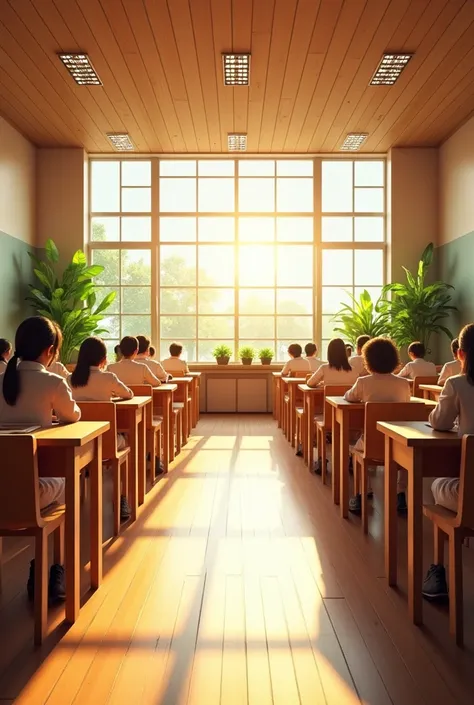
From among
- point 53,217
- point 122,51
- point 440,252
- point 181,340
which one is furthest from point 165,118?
point 440,252

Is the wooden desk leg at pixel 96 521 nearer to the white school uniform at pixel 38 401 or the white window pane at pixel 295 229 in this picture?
the white school uniform at pixel 38 401

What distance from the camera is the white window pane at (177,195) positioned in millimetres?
9797

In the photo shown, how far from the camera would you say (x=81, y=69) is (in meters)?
6.34

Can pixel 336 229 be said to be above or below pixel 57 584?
above

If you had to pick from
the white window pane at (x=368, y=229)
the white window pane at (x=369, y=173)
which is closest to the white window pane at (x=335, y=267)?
the white window pane at (x=368, y=229)

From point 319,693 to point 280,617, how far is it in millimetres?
507

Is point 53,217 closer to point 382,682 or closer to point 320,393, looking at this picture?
A: point 320,393

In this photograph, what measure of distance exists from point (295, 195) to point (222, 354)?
3143 mm

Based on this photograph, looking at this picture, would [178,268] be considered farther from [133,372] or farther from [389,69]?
[133,372]

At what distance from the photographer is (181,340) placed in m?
9.89

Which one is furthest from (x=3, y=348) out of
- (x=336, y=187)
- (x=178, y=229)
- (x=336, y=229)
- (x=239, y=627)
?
(x=336, y=187)

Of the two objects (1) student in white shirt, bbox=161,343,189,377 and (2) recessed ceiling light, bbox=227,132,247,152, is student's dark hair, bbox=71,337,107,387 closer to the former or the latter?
(1) student in white shirt, bbox=161,343,189,377

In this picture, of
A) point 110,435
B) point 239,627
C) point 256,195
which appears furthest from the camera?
point 256,195

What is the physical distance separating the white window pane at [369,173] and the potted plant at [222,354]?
147 inches
